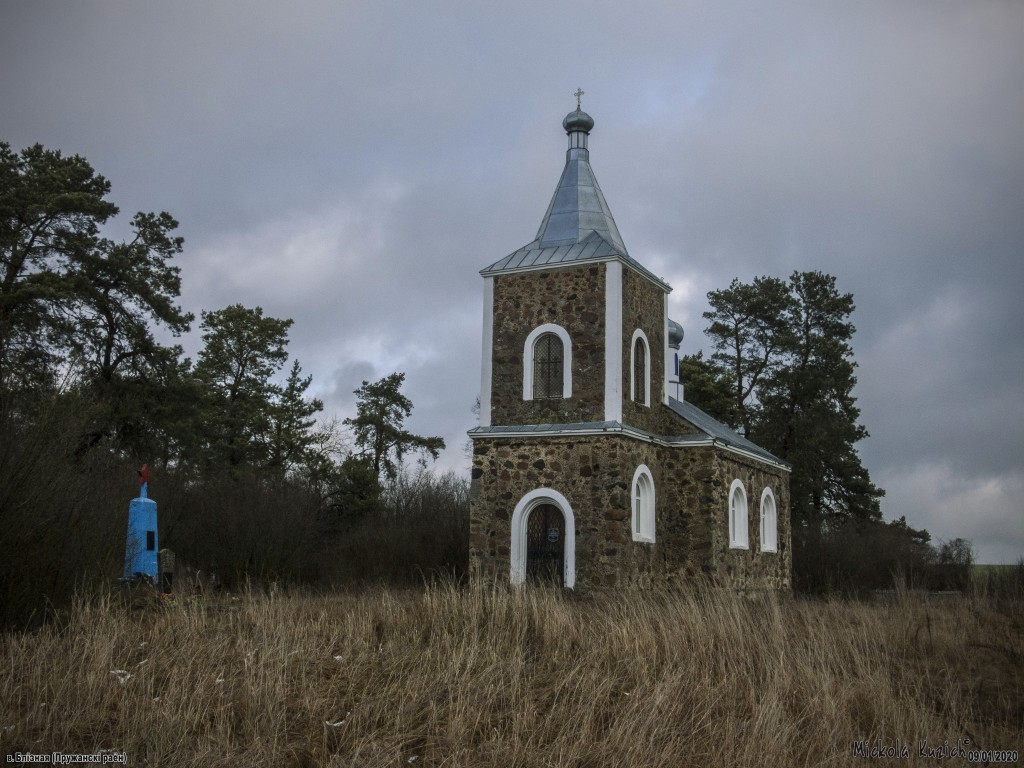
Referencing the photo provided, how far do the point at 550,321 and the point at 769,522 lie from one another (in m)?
8.93

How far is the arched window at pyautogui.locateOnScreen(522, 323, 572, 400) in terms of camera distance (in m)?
20.6

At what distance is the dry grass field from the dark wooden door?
7495 mm

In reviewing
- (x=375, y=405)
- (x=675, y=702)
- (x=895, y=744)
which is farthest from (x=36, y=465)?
(x=375, y=405)

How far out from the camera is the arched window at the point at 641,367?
69.9ft

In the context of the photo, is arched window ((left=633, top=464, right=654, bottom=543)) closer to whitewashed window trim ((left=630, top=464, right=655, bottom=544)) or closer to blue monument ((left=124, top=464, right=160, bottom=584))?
whitewashed window trim ((left=630, top=464, right=655, bottom=544))

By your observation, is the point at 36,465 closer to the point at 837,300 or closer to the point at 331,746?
the point at 331,746

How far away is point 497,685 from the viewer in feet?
28.9

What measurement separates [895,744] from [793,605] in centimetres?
592

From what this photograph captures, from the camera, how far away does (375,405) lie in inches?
1736

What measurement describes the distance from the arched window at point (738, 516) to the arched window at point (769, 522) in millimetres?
1652

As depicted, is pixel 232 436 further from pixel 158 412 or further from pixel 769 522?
pixel 769 522

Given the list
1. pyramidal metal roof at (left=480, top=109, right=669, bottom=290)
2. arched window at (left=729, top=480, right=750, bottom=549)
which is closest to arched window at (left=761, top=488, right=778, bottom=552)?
arched window at (left=729, top=480, right=750, bottom=549)

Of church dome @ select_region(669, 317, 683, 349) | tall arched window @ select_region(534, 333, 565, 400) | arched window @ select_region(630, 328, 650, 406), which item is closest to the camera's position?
tall arched window @ select_region(534, 333, 565, 400)

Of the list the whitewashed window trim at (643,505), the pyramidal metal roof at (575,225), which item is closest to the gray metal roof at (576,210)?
the pyramidal metal roof at (575,225)
